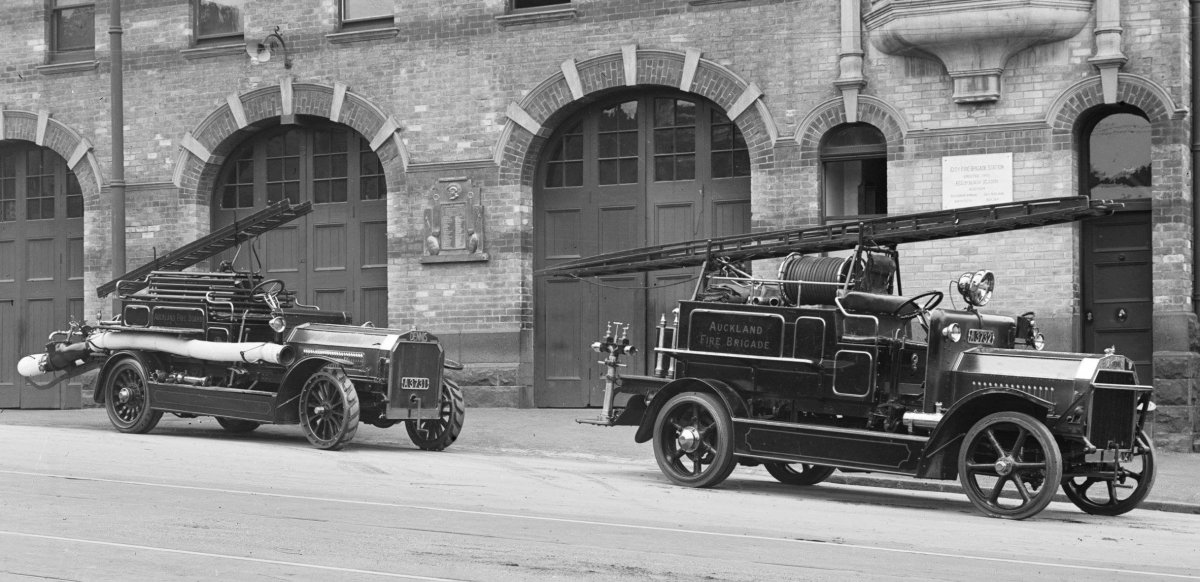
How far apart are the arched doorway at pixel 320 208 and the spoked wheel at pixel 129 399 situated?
5.19 meters

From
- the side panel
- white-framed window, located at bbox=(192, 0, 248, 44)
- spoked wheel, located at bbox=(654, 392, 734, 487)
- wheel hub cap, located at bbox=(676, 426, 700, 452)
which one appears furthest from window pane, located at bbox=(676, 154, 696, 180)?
the side panel

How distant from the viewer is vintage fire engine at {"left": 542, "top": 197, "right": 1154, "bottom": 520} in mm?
11422

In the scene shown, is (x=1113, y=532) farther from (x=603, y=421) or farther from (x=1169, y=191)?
(x=1169, y=191)

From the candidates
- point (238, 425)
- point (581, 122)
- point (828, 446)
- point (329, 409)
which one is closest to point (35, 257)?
point (238, 425)

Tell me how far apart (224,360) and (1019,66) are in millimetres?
9713

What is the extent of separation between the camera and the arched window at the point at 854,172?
63.1 feet

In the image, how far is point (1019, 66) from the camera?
1820cm

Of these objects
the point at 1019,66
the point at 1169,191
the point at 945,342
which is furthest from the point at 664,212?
the point at 945,342

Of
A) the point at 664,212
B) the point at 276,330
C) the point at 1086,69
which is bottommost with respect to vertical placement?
the point at 276,330

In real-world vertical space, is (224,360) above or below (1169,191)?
below

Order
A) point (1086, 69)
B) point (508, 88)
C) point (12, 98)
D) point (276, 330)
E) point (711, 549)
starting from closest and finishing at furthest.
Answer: point (711, 549), point (276, 330), point (1086, 69), point (508, 88), point (12, 98)

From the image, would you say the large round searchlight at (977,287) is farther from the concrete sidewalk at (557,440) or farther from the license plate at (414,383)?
the license plate at (414,383)

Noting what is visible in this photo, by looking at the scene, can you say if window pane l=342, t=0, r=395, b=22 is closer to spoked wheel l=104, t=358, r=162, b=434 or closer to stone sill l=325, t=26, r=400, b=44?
stone sill l=325, t=26, r=400, b=44

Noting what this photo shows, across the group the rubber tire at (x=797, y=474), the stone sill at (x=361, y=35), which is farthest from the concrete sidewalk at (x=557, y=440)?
the stone sill at (x=361, y=35)
